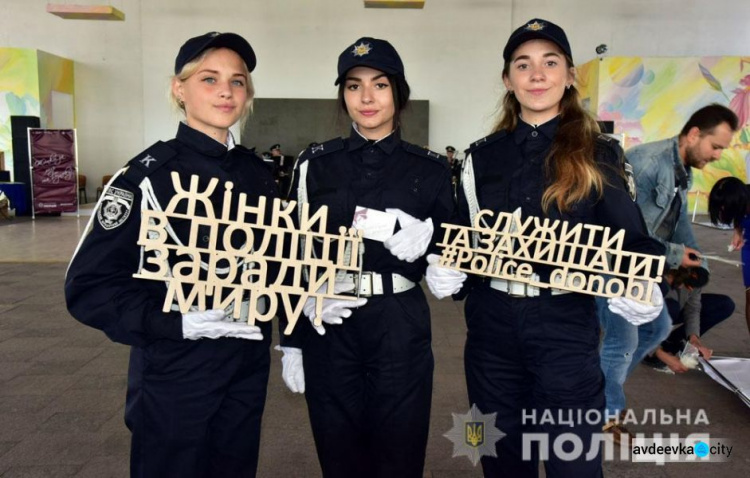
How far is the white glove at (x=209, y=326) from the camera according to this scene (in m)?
1.53

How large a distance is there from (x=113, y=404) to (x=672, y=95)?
12.9 meters

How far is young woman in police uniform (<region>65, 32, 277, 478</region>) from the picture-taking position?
1528mm

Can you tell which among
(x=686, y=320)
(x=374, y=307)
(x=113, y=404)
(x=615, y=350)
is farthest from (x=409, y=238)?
(x=686, y=320)

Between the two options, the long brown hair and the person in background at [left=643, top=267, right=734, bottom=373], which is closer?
the long brown hair

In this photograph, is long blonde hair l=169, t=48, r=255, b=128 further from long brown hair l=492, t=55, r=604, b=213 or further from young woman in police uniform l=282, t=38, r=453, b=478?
long brown hair l=492, t=55, r=604, b=213

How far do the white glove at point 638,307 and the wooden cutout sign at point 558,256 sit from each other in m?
0.02

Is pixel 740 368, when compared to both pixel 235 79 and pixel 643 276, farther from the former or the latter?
pixel 235 79

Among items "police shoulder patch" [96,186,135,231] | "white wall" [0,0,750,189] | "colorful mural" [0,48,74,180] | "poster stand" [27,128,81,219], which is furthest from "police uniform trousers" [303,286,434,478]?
"colorful mural" [0,48,74,180]

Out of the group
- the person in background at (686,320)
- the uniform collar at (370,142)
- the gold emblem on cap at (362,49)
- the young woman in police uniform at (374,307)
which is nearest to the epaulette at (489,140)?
the young woman in police uniform at (374,307)

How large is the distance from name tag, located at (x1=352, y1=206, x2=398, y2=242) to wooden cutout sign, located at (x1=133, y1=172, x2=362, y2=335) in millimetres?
138

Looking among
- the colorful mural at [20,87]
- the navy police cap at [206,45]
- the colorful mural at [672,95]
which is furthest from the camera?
the colorful mural at [20,87]

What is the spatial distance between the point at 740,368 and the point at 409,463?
2612mm

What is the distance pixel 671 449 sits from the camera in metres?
2.73

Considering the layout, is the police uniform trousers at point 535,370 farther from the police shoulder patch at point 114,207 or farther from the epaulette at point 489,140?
the police shoulder patch at point 114,207
